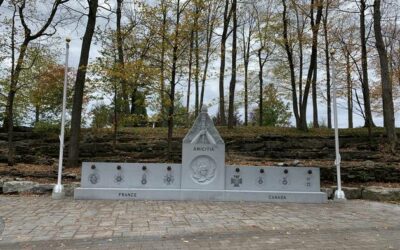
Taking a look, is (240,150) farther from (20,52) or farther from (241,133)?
(20,52)

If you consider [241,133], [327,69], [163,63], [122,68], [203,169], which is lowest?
[203,169]

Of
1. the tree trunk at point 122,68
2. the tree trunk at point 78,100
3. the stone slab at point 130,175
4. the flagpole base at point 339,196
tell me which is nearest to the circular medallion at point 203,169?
the stone slab at point 130,175

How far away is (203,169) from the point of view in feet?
38.3

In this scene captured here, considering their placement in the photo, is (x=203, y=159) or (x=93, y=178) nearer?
(x=93, y=178)

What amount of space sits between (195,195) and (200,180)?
47cm

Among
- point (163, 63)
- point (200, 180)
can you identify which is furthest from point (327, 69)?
point (200, 180)

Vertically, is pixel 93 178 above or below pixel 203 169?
below

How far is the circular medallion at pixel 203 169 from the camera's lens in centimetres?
1164

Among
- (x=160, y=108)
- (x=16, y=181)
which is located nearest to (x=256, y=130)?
(x=160, y=108)

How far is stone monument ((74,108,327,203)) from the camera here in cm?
1140

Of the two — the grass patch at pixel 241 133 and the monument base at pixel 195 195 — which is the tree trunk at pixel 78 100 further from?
the grass patch at pixel 241 133

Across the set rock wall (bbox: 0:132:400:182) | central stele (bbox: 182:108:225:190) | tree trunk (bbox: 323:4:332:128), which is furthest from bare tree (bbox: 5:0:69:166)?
tree trunk (bbox: 323:4:332:128)

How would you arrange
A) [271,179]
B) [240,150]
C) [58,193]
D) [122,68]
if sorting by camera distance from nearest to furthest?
[58,193] < [271,179] < [122,68] < [240,150]

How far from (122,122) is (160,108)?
189cm
